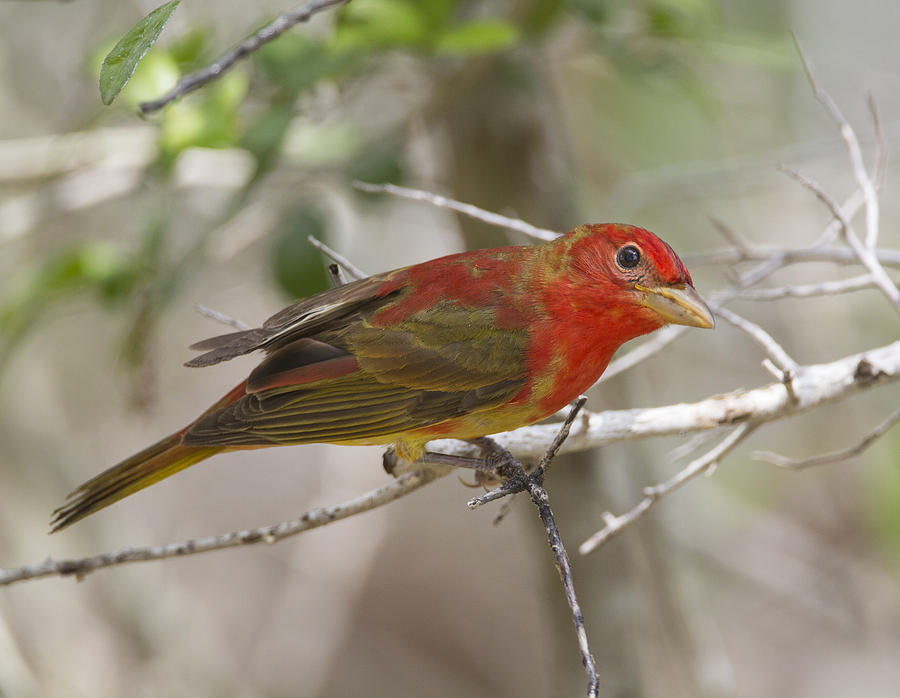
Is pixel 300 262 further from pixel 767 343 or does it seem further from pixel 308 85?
pixel 767 343

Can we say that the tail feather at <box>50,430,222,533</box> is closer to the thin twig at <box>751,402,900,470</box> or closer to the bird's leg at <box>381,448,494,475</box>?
the bird's leg at <box>381,448,494,475</box>

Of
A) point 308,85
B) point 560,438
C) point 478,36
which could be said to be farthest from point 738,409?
point 308,85

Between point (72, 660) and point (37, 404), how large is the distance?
1301 millimetres

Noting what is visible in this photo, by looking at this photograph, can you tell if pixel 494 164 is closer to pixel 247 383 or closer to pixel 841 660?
pixel 247 383

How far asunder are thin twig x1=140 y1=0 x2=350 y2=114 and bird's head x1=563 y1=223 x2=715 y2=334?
3.21 ft

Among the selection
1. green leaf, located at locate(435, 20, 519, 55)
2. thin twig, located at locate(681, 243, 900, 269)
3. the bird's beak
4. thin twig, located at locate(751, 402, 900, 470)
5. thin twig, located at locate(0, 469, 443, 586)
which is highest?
green leaf, located at locate(435, 20, 519, 55)

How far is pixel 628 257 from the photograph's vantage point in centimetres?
232

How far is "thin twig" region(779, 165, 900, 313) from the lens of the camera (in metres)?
2.24

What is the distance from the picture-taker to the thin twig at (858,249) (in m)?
2.24

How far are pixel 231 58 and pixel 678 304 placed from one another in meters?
1.17

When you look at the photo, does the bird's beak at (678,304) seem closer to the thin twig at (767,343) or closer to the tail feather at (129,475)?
the thin twig at (767,343)

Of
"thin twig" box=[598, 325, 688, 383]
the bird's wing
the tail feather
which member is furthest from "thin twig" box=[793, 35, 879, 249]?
the tail feather

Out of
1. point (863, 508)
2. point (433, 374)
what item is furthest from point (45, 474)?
point (863, 508)

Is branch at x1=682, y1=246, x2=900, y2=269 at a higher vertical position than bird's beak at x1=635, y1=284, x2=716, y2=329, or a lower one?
higher
